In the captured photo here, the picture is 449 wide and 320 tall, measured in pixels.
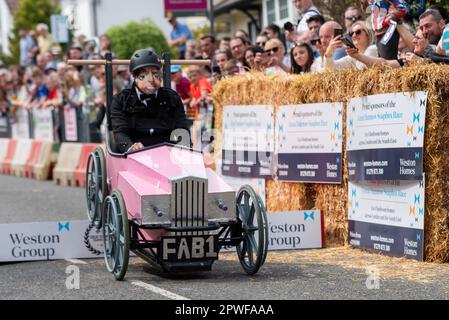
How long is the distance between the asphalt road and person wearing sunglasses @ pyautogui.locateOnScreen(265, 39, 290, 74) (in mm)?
4285

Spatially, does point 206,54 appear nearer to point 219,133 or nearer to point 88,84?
point 219,133

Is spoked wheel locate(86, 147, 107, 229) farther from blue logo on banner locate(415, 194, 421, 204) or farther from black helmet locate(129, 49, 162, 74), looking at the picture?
blue logo on banner locate(415, 194, 421, 204)

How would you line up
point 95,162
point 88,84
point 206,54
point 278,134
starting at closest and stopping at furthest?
1. point 95,162
2. point 278,134
3. point 206,54
4. point 88,84

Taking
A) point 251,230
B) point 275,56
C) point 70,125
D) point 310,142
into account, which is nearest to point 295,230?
point 310,142

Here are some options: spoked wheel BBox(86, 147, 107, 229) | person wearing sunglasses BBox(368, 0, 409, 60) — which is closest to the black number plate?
spoked wheel BBox(86, 147, 107, 229)

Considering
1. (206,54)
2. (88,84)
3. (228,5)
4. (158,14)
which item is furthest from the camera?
(158,14)

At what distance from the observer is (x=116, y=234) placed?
9719 millimetres

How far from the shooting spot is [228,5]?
37.6 m

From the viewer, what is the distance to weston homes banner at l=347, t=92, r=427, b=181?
35.7 feet

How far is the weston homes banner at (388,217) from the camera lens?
10961mm

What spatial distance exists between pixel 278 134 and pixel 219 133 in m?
1.85

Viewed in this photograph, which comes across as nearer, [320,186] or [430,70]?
[430,70]

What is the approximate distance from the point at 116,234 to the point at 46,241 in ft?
6.13
